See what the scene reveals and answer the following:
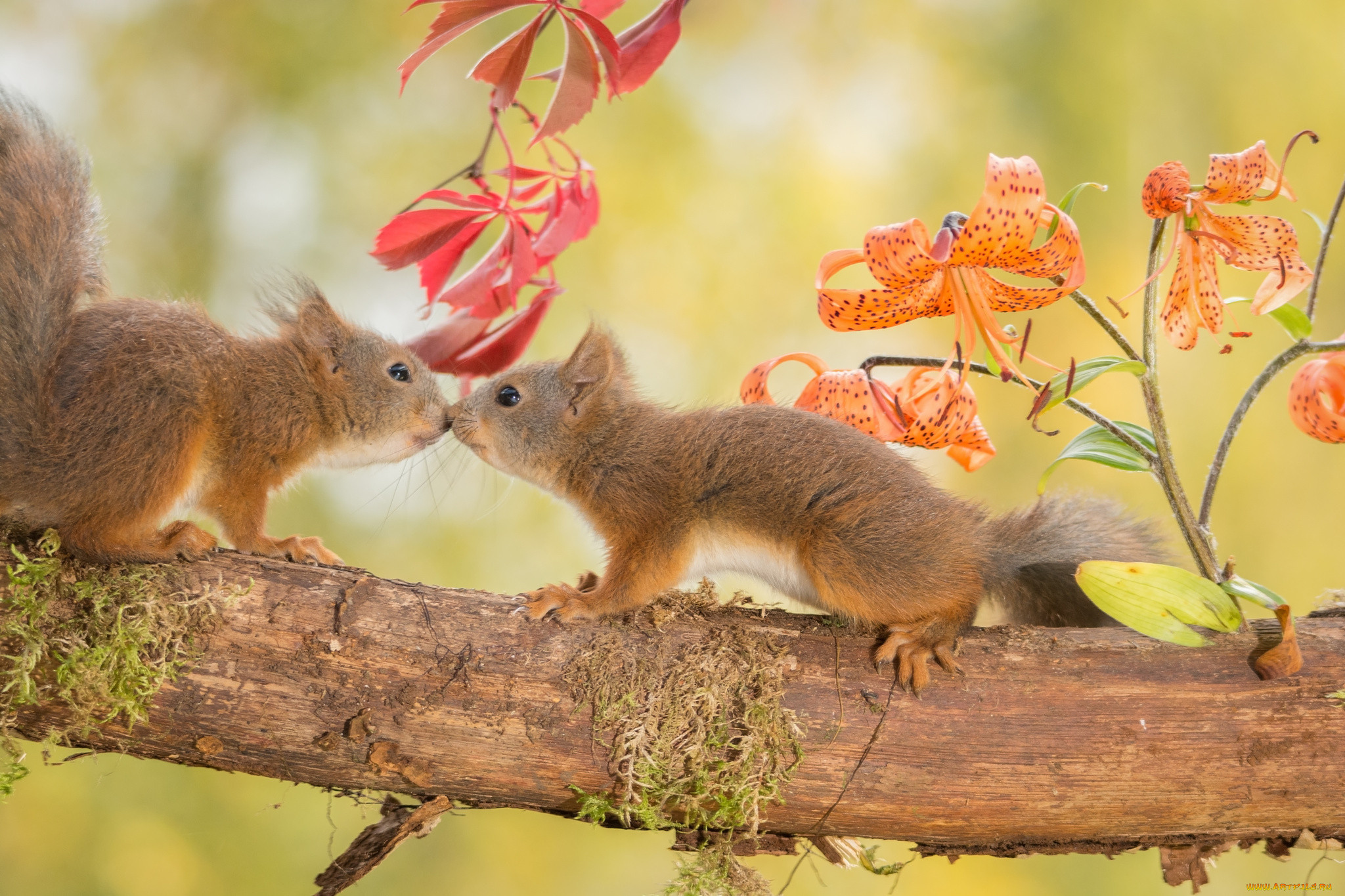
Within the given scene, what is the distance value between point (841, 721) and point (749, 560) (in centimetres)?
34

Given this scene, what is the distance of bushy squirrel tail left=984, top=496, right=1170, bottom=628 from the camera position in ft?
6.35

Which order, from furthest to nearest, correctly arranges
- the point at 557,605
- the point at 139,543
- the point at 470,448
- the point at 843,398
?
the point at 470,448
the point at 843,398
the point at 557,605
the point at 139,543

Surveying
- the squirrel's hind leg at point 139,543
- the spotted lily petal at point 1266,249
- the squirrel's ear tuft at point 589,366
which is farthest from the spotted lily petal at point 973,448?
the squirrel's hind leg at point 139,543

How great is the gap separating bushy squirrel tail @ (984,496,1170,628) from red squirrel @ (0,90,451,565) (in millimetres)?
1269

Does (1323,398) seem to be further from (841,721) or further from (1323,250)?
(841,721)

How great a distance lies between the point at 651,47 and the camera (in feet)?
5.07

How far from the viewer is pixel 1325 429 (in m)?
1.68

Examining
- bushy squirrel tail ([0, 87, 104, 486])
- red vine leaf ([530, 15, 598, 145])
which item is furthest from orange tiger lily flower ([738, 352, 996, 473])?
bushy squirrel tail ([0, 87, 104, 486])

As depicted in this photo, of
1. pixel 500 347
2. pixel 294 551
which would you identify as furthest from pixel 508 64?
pixel 294 551

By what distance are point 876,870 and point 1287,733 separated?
2.42 feet

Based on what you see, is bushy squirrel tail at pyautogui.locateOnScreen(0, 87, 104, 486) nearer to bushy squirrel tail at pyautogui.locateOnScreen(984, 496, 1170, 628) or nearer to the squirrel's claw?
the squirrel's claw

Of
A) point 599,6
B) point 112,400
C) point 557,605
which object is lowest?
point 557,605

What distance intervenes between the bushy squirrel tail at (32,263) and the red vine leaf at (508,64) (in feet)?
2.41

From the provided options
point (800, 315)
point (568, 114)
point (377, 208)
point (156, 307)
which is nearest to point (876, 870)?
point (568, 114)
